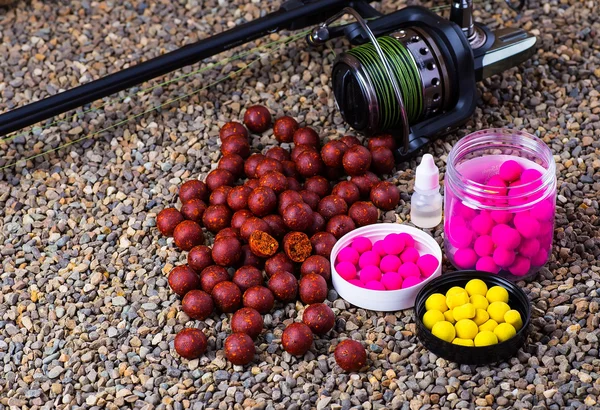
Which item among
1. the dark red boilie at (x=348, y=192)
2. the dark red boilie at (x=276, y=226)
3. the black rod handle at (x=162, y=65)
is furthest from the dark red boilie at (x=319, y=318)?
the black rod handle at (x=162, y=65)

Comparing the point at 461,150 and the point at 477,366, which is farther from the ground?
the point at 461,150

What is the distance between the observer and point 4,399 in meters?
3.46

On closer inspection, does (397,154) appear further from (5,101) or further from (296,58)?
(5,101)

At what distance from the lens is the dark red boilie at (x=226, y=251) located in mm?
3770

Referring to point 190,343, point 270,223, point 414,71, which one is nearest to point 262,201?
point 270,223

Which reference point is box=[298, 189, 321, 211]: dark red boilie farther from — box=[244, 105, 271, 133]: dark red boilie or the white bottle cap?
box=[244, 105, 271, 133]: dark red boilie

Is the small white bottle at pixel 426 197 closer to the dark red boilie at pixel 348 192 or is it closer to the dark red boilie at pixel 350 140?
the dark red boilie at pixel 348 192

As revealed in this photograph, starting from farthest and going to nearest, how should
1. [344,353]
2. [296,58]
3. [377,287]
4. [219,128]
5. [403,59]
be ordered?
[296,58]
[219,128]
[403,59]
[377,287]
[344,353]

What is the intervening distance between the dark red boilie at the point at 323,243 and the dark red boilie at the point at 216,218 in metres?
0.38

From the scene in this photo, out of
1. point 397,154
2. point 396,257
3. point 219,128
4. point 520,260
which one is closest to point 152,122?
point 219,128

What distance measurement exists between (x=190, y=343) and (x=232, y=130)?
1.33 metres

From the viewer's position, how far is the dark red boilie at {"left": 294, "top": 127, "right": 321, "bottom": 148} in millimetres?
4375

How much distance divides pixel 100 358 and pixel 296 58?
2.09 meters

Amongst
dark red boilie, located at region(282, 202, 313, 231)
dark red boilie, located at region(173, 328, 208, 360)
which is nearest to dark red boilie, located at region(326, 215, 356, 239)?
dark red boilie, located at region(282, 202, 313, 231)
